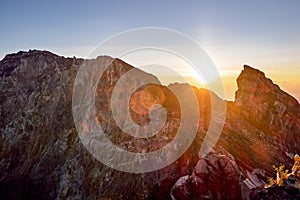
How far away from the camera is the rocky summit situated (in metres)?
83.1

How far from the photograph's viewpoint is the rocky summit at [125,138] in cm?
8306

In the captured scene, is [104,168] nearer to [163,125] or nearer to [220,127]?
[163,125]

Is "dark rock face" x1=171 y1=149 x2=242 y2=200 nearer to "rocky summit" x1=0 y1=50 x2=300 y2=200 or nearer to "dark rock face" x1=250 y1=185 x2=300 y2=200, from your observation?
"rocky summit" x1=0 y1=50 x2=300 y2=200

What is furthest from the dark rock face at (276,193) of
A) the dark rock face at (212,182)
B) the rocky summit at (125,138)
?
the dark rock face at (212,182)

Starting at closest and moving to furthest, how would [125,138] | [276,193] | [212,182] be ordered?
[276,193] < [212,182] < [125,138]

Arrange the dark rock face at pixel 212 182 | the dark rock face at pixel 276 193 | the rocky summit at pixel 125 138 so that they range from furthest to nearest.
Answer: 1. the rocky summit at pixel 125 138
2. the dark rock face at pixel 212 182
3. the dark rock face at pixel 276 193

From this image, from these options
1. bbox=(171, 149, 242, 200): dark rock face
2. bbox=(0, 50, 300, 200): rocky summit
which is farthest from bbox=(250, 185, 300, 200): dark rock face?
bbox=(171, 149, 242, 200): dark rock face

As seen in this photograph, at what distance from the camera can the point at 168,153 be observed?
3629 inches

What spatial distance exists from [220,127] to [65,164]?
5939 cm

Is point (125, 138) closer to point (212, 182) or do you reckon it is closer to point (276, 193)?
point (212, 182)

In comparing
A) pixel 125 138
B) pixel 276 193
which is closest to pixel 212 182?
A: pixel 276 193

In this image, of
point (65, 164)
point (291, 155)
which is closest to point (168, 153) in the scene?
point (65, 164)

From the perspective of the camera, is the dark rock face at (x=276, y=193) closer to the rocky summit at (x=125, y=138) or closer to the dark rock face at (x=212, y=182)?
the rocky summit at (x=125, y=138)

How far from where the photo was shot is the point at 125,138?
111m
